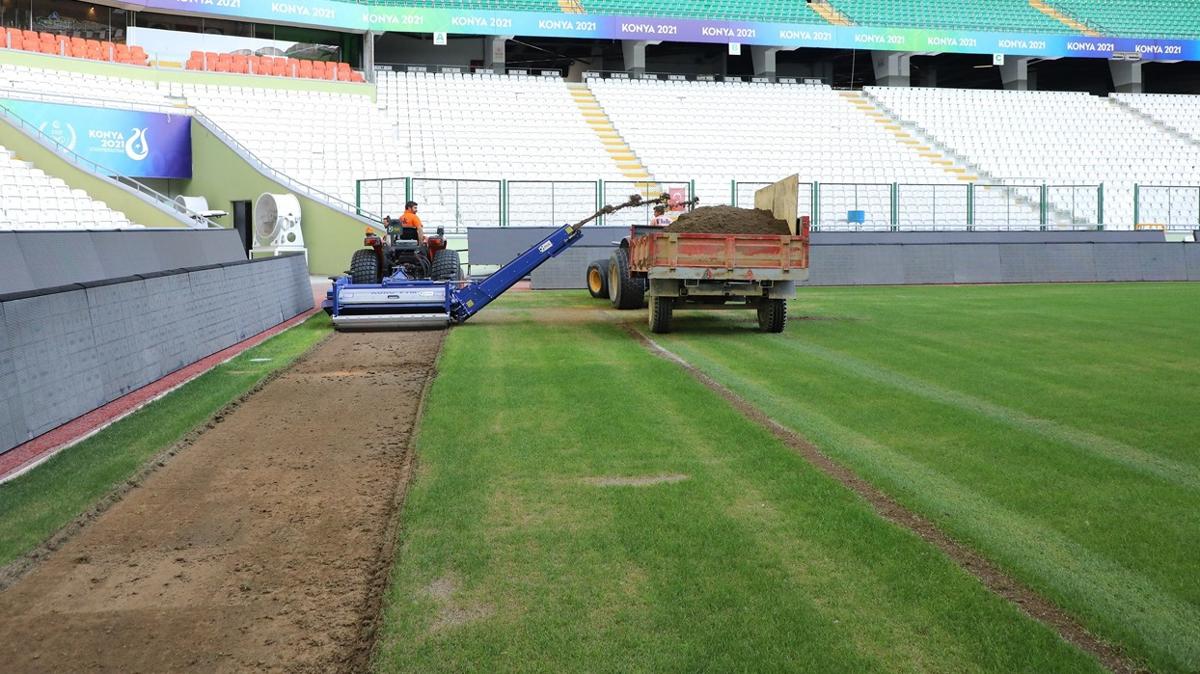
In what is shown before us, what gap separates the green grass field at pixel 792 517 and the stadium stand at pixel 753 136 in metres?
24.1

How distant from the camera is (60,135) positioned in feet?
94.5

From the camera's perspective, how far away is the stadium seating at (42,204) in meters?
19.8

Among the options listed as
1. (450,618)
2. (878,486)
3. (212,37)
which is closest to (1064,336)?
(878,486)

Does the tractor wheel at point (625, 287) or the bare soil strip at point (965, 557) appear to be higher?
the tractor wheel at point (625, 287)

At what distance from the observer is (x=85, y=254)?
13.4m

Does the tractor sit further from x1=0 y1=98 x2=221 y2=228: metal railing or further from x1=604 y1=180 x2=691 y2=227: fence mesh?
x1=604 y1=180 x2=691 y2=227: fence mesh

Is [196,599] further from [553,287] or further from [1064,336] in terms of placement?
[553,287]

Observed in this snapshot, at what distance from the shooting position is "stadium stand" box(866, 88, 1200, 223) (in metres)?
40.4

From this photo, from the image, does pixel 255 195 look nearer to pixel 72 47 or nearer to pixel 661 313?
pixel 72 47

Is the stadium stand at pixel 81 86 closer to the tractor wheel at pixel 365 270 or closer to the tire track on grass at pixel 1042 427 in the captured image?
the tractor wheel at pixel 365 270

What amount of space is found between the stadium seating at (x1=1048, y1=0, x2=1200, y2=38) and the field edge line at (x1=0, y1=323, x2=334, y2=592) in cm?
5261

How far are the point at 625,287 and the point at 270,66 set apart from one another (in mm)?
25171

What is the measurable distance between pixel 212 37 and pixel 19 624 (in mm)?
40278

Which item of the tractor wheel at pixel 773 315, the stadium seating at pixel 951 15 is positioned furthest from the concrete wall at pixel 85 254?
the stadium seating at pixel 951 15
